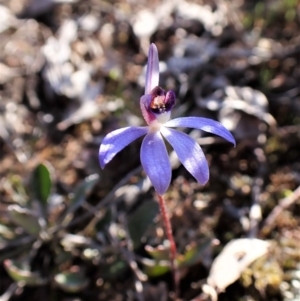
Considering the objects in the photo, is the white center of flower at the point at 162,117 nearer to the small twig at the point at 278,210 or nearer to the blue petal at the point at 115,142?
the blue petal at the point at 115,142

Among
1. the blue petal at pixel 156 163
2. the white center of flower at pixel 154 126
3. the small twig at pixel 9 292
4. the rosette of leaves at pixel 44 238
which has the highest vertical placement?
the blue petal at pixel 156 163

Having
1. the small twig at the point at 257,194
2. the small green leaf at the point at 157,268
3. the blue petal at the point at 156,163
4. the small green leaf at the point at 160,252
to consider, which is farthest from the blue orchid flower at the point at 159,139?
the small twig at the point at 257,194

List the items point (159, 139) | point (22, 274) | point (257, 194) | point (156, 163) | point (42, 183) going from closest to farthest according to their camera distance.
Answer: point (156, 163) < point (159, 139) < point (22, 274) < point (42, 183) < point (257, 194)

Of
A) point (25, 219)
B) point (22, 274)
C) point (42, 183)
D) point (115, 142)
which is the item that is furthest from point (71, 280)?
point (115, 142)

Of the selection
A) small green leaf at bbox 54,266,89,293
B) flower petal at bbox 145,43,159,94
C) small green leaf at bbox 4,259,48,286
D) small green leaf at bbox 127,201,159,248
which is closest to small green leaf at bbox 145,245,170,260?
small green leaf at bbox 127,201,159,248

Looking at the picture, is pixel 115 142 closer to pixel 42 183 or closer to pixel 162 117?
pixel 162 117
